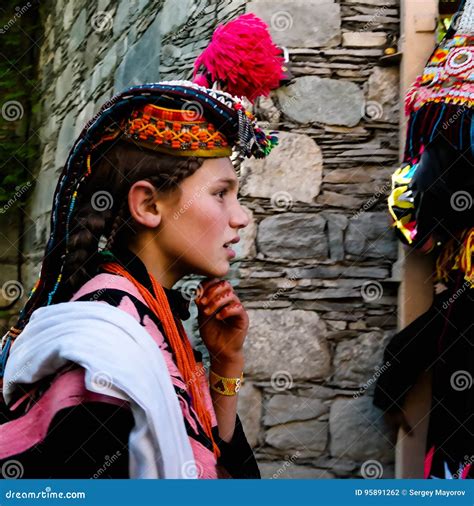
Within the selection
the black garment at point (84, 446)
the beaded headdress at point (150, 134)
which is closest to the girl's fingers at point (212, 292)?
the beaded headdress at point (150, 134)

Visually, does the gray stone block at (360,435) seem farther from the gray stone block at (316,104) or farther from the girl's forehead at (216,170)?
the girl's forehead at (216,170)

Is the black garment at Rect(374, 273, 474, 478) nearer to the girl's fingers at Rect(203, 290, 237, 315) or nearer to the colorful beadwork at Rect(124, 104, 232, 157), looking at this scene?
the girl's fingers at Rect(203, 290, 237, 315)

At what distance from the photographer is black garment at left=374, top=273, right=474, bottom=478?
234cm

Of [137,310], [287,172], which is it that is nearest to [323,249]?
[287,172]

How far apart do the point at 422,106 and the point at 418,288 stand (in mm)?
826

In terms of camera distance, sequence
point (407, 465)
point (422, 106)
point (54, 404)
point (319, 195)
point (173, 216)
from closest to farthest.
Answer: point (54, 404), point (173, 216), point (422, 106), point (407, 465), point (319, 195)

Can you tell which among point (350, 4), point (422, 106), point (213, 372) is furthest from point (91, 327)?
point (350, 4)

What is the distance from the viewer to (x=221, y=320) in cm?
167

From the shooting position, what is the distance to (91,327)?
1219 millimetres

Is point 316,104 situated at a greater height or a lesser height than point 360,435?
greater

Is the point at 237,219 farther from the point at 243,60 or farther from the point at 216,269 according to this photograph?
the point at 243,60

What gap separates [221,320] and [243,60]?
0.64m

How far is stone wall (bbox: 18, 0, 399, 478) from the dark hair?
155 centimetres

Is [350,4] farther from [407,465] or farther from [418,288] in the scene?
[407,465]
